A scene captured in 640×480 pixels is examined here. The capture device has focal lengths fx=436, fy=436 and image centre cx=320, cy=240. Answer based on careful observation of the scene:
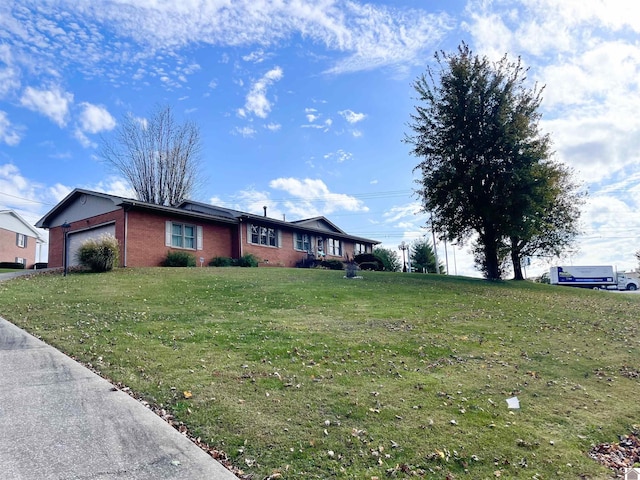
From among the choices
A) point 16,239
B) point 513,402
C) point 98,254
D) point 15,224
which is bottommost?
point 513,402

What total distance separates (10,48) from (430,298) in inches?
639

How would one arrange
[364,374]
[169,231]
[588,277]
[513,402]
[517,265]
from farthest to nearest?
1. [588,277]
2. [517,265]
3. [169,231]
4. [364,374]
5. [513,402]

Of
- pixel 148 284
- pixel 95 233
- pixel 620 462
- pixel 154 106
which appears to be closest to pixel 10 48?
pixel 148 284

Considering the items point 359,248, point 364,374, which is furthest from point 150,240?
point 359,248

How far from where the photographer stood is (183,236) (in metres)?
24.4

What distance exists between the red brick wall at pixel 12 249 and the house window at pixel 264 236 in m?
26.2

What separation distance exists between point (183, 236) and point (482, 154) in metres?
16.6

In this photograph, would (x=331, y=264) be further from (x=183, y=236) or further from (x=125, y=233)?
(x=125, y=233)

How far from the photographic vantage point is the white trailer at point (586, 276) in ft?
169

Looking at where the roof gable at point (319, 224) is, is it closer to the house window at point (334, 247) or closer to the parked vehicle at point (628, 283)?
the house window at point (334, 247)

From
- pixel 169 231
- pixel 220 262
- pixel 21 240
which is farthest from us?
pixel 21 240

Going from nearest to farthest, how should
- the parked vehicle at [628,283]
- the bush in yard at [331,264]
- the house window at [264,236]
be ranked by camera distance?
the house window at [264,236] < the bush in yard at [331,264] < the parked vehicle at [628,283]

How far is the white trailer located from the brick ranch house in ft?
112

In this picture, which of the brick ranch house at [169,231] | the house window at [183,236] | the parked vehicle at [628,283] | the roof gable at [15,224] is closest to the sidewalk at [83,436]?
the brick ranch house at [169,231]
